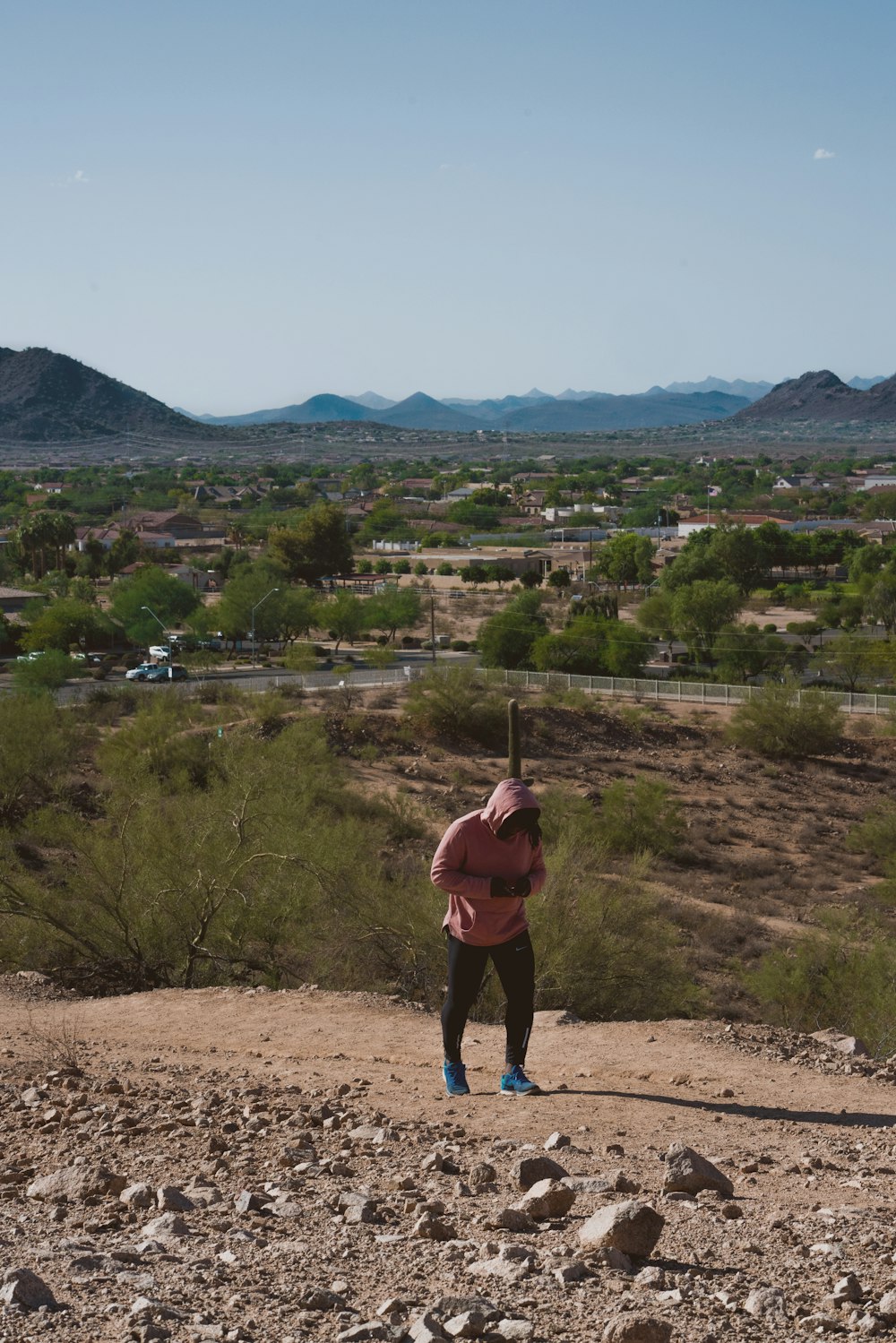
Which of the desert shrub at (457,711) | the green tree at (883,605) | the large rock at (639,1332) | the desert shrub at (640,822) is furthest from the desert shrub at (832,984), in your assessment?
the green tree at (883,605)

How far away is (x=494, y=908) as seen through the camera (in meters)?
7.28

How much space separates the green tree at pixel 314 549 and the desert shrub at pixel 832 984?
216 feet

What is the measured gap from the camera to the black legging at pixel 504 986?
7.28 m

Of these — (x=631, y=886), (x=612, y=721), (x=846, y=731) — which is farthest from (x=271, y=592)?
(x=631, y=886)

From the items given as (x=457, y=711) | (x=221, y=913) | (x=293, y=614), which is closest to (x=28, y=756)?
(x=457, y=711)

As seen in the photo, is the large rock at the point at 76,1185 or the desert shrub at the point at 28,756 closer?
the large rock at the point at 76,1185

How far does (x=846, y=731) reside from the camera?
43312mm

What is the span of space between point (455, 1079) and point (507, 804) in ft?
4.46

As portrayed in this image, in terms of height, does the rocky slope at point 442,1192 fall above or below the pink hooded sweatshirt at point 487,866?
below

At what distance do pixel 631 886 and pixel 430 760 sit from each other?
20.6 meters

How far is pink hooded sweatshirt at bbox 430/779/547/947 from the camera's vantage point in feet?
23.5

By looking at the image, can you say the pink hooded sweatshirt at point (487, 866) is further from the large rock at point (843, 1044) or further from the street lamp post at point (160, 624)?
the street lamp post at point (160, 624)

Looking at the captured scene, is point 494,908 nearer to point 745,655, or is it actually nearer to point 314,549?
point 745,655

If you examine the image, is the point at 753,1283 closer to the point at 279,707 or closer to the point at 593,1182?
the point at 593,1182
